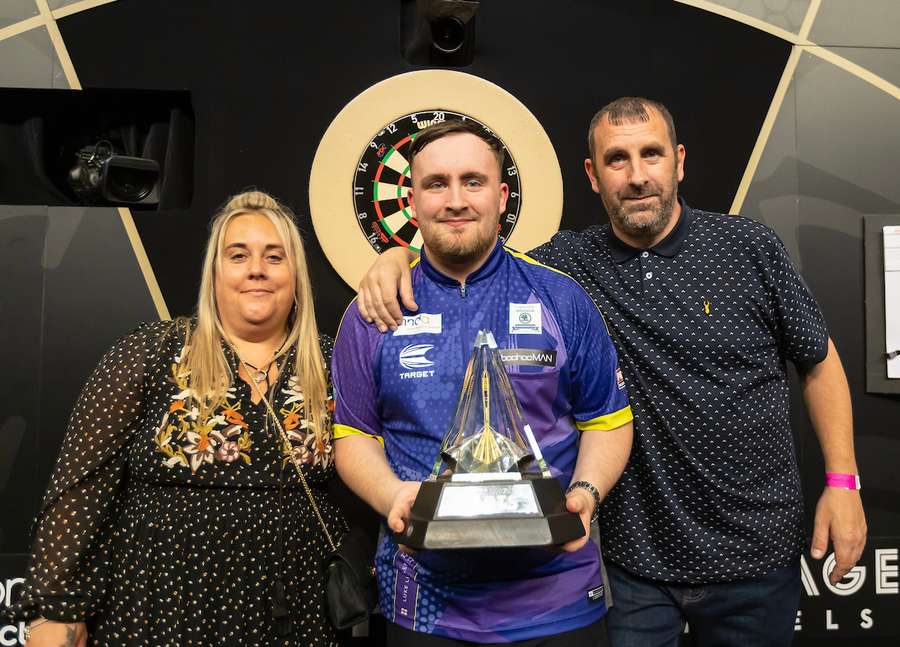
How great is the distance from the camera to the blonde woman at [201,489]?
1719 mm

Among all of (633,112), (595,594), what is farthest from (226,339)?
(633,112)

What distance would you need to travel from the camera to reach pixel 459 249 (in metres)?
1.58

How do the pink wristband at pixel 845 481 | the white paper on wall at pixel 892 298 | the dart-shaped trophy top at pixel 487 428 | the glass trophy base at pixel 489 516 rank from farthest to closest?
1. the white paper on wall at pixel 892 298
2. the pink wristband at pixel 845 481
3. the dart-shaped trophy top at pixel 487 428
4. the glass trophy base at pixel 489 516

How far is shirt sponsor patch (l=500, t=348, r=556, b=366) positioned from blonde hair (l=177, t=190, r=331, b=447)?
1.81 ft

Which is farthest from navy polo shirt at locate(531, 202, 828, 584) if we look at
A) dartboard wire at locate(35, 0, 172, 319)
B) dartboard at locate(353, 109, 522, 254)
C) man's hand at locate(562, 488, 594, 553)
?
dartboard wire at locate(35, 0, 172, 319)

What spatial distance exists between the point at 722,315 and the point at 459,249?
730 millimetres

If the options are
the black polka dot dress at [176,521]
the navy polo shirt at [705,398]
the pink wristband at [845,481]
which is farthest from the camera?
the pink wristband at [845,481]

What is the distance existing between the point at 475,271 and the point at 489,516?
0.59 meters

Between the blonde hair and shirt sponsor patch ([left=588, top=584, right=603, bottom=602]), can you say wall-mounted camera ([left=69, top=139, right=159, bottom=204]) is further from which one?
shirt sponsor patch ([left=588, top=584, right=603, bottom=602])

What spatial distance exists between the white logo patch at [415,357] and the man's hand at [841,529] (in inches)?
45.5

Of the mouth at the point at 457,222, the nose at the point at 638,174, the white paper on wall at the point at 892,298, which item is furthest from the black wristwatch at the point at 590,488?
the white paper on wall at the point at 892,298

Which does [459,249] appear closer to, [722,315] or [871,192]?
[722,315]

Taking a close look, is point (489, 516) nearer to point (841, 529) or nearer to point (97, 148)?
point (841, 529)

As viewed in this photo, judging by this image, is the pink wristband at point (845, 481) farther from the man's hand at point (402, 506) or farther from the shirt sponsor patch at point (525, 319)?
the man's hand at point (402, 506)
